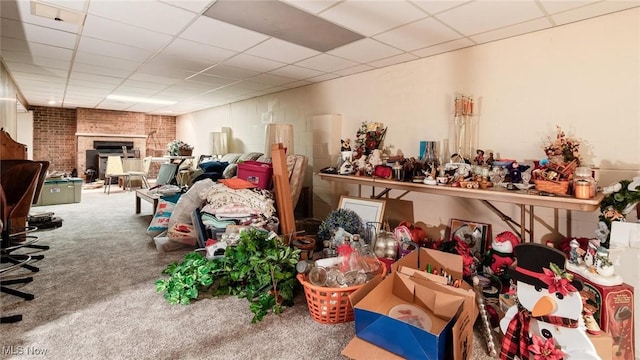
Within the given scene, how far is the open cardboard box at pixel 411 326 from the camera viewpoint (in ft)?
4.61

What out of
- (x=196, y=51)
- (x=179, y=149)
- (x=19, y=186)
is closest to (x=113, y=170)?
(x=179, y=149)

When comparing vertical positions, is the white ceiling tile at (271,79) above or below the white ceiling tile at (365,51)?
above

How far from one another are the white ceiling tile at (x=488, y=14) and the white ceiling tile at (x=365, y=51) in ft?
2.34

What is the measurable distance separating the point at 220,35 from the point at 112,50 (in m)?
1.37

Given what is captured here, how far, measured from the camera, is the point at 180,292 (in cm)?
220

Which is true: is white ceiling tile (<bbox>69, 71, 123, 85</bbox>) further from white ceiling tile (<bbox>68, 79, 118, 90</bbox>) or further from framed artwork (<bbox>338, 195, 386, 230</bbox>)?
framed artwork (<bbox>338, 195, 386, 230</bbox>)

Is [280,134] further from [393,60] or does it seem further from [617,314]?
[617,314]

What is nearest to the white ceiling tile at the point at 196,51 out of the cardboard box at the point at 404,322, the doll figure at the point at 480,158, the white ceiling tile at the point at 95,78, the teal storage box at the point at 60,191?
the white ceiling tile at the point at 95,78

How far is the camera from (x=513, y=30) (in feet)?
8.40

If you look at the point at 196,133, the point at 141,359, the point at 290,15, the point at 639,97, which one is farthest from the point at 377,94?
the point at 196,133

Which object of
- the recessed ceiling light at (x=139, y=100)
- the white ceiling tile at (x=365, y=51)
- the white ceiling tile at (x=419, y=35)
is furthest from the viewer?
the recessed ceiling light at (x=139, y=100)

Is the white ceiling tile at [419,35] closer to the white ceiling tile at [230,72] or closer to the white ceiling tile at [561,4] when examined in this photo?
the white ceiling tile at [561,4]

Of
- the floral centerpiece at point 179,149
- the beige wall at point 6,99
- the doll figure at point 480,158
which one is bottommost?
the doll figure at point 480,158

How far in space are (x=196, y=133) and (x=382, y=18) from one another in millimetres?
7461
